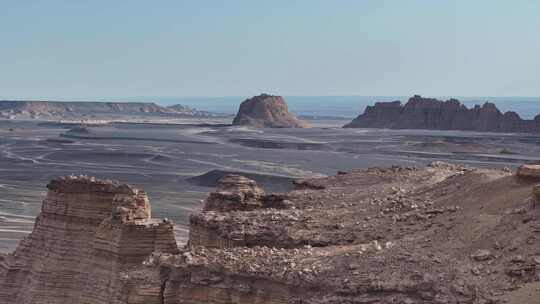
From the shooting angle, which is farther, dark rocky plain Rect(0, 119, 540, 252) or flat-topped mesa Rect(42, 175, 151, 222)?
dark rocky plain Rect(0, 119, 540, 252)

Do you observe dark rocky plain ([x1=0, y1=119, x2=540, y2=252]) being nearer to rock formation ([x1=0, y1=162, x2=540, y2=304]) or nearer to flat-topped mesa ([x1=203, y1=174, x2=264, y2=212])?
flat-topped mesa ([x1=203, y1=174, x2=264, y2=212])

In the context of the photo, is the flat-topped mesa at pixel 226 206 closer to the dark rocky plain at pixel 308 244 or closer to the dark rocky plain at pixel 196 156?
the dark rocky plain at pixel 308 244

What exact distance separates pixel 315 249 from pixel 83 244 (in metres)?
9.11

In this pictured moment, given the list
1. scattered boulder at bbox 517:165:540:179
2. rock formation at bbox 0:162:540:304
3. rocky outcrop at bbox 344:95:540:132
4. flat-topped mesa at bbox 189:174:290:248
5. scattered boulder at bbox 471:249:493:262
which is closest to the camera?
rock formation at bbox 0:162:540:304

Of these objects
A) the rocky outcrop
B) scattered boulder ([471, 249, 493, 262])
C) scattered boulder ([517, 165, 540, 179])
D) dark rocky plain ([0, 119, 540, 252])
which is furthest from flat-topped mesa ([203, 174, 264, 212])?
the rocky outcrop

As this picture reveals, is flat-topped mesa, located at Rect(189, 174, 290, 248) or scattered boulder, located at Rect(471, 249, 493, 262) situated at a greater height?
scattered boulder, located at Rect(471, 249, 493, 262)

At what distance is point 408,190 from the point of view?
76.3 ft

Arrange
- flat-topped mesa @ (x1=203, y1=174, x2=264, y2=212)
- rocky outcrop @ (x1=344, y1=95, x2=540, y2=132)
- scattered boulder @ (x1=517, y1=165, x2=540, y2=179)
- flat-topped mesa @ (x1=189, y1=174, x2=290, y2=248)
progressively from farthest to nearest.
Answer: rocky outcrop @ (x1=344, y1=95, x2=540, y2=132) → flat-topped mesa @ (x1=203, y1=174, x2=264, y2=212) → flat-topped mesa @ (x1=189, y1=174, x2=290, y2=248) → scattered boulder @ (x1=517, y1=165, x2=540, y2=179)

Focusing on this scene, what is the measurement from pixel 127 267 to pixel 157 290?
6084 millimetres

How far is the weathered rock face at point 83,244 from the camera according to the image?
71.8 ft

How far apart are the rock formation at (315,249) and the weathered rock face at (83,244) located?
0.12 ft

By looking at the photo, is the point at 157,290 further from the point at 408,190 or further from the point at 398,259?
the point at 408,190

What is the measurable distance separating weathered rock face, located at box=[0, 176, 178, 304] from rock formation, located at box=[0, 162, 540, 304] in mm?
36

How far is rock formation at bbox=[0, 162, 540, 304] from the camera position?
14484mm
